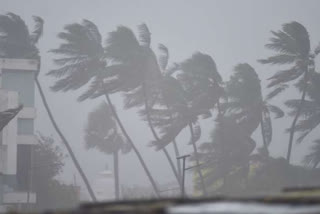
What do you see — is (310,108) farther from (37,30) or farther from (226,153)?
(37,30)

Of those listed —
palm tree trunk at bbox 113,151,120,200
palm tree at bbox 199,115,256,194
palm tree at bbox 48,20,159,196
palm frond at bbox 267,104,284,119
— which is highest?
palm tree at bbox 48,20,159,196

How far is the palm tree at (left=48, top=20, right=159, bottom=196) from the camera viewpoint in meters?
53.4

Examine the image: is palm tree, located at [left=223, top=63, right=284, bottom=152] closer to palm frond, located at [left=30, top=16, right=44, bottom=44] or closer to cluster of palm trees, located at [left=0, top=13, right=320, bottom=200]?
cluster of palm trees, located at [left=0, top=13, right=320, bottom=200]

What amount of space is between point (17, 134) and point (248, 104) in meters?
21.4

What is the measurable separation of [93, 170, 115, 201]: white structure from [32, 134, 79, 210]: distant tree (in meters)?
42.4

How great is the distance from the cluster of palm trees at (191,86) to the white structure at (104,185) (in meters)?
46.3

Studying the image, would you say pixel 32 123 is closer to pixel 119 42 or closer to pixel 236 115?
pixel 119 42

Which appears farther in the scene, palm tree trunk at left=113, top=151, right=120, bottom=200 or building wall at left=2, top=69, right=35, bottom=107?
palm tree trunk at left=113, top=151, right=120, bottom=200

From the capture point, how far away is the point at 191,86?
5756 cm

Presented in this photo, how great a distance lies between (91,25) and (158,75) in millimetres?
7931

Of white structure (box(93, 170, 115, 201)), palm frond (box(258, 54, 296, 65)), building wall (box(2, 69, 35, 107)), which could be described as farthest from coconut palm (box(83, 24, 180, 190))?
white structure (box(93, 170, 115, 201))

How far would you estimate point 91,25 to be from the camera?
56.2m

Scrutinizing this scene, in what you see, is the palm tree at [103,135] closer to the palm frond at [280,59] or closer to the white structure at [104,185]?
the palm frond at [280,59]

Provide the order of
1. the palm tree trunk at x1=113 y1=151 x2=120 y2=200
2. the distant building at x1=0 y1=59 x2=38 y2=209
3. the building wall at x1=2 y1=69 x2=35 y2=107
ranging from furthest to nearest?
the palm tree trunk at x1=113 y1=151 x2=120 y2=200 → the building wall at x1=2 y1=69 x2=35 y2=107 → the distant building at x1=0 y1=59 x2=38 y2=209
